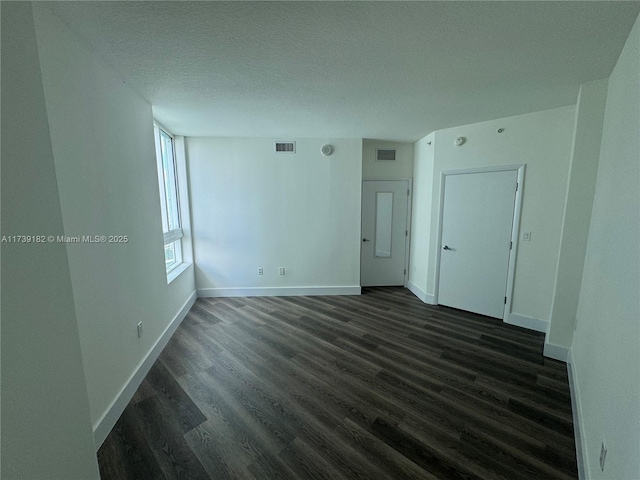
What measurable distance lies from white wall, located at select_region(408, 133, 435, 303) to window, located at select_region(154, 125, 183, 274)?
371 centimetres

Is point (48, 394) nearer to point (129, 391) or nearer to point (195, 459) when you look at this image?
point (195, 459)

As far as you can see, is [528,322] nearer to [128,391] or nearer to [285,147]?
[285,147]

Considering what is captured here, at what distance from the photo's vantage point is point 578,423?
1.66 meters

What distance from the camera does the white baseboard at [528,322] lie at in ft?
9.57

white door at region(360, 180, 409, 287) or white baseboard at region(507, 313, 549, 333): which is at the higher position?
white door at region(360, 180, 409, 287)

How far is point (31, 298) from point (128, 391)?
159 centimetres

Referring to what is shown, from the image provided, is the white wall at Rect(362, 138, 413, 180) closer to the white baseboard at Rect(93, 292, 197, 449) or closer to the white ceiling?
the white ceiling

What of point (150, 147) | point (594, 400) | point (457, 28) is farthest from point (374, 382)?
point (150, 147)

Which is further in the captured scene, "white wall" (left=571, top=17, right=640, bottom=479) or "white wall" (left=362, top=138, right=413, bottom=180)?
"white wall" (left=362, top=138, right=413, bottom=180)

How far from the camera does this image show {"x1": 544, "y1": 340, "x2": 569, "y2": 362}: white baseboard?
7.80 ft

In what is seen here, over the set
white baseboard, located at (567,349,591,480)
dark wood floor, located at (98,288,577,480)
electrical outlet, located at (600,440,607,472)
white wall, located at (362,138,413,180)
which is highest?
white wall, located at (362,138,413,180)

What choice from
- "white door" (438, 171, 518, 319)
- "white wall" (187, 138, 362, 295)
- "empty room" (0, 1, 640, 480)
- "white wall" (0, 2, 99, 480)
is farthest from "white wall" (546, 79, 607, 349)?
"white wall" (0, 2, 99, 480)

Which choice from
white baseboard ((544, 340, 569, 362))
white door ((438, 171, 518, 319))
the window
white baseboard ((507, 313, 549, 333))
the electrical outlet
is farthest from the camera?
the window

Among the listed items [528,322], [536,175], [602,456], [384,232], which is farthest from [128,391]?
[536,175]
